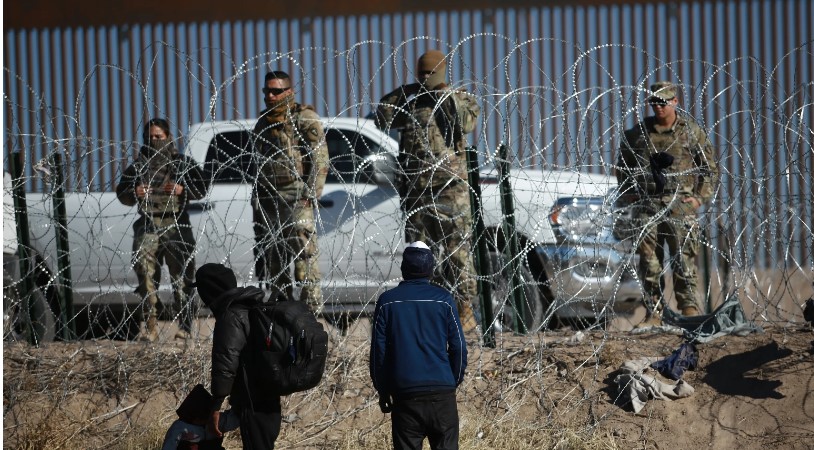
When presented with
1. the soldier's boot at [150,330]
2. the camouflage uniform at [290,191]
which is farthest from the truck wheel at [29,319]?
the camouflage uniform at [290,191]

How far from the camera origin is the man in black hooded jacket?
200 inches

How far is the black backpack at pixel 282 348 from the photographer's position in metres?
5.11

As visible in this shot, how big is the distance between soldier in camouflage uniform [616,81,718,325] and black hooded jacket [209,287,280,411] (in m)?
2.53

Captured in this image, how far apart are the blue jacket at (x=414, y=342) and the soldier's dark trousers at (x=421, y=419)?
4cm

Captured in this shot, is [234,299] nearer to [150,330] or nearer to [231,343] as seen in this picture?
[231,343]

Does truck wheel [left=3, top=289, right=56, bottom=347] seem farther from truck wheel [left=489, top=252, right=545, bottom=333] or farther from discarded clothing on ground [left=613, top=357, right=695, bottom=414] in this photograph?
discarded clothing on ground [left=613, top=357, right=695, bottom=414]

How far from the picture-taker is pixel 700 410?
6508mm

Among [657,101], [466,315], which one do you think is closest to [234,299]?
[466,315]

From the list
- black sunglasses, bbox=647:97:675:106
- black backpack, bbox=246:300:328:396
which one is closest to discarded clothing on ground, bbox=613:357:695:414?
black sunglasses, bbox=647:97:675:106

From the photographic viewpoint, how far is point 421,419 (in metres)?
5.06

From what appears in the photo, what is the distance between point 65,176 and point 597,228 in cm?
331

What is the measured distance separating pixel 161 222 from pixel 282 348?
3.02 meters

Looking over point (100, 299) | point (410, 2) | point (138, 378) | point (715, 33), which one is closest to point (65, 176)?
point (100, 299)

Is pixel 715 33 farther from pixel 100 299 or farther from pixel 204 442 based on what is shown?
pixel 204 442
